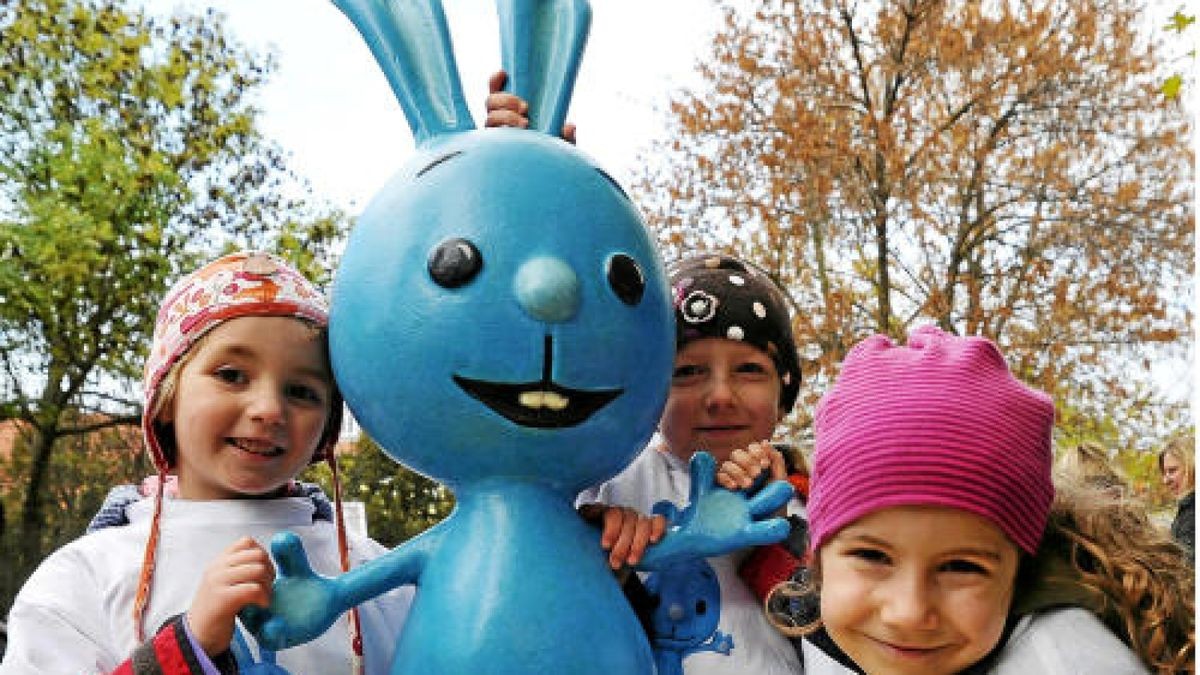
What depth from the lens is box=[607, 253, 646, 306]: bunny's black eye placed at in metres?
1.71

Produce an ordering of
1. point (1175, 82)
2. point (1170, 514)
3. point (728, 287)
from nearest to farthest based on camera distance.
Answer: point (728, 287) < point (1175, 82) < point (1170, 514)

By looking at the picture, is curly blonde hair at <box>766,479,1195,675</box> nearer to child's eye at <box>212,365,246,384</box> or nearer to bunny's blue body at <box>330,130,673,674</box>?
bunny's blue body at <box>330,130,673,674</box>

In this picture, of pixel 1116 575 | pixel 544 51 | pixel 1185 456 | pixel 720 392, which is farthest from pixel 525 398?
pixel 1185 456

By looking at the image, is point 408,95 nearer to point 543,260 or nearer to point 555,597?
point 543,260

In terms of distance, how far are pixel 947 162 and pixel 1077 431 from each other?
2324 mm

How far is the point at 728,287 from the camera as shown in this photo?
221 cm

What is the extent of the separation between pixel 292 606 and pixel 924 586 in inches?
34.4

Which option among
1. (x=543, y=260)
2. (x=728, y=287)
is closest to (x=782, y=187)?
(x=728, y=287)

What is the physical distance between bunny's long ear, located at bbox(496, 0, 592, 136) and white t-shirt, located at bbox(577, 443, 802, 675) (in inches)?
26.1

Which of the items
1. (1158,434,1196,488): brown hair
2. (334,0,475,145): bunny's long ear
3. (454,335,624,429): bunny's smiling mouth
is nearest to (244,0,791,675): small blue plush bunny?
(454,335,624,429): bunny's smiling mouth

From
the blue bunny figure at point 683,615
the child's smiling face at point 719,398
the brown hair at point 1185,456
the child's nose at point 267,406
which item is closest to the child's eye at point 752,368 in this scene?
the child's smiling face at point 719,398

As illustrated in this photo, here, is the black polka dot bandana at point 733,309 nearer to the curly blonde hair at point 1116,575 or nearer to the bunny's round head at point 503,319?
the bunny's round head at point 503,319

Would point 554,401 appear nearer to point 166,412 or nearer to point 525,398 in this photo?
point 525,398

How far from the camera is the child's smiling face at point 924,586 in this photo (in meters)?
1.53
